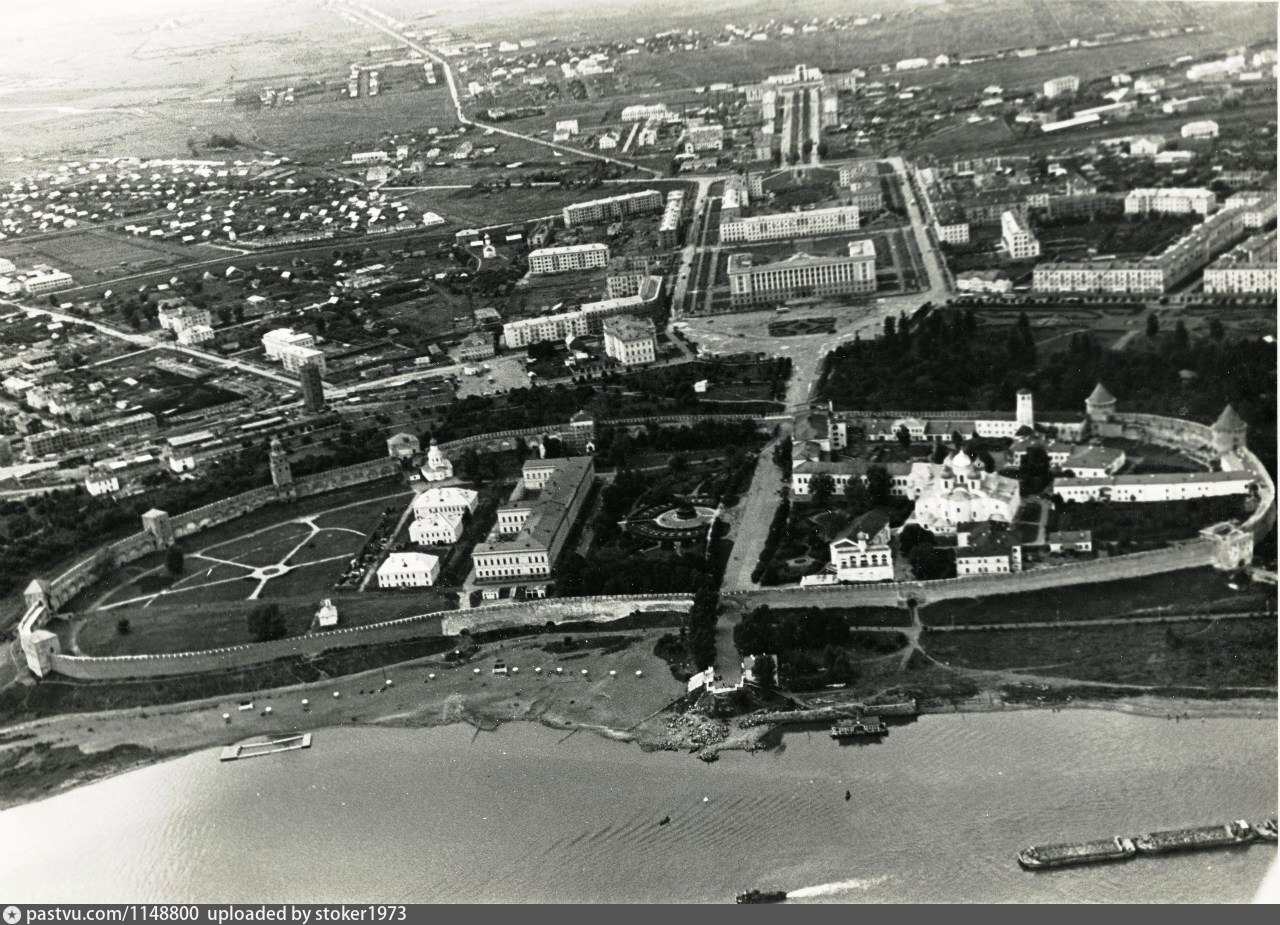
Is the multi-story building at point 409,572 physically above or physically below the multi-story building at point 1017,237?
below

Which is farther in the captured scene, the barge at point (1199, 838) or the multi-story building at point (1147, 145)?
the multi-story building at point (1147, 145)

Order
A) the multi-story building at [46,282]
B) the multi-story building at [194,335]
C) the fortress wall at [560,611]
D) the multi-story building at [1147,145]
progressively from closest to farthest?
the fortress wall at [560,611] → the multi-story building at [1147,145] → the multi-story building at [46,282] → the multi-story building at [194,335]

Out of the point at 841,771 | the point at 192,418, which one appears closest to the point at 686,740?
the point at 841,771

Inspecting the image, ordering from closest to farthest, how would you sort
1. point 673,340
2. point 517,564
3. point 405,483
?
point 517,564, point 405,483, point 673,340

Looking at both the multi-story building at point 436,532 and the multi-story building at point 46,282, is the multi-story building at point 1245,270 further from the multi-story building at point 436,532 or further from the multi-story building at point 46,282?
the multi-story building at point 46,282

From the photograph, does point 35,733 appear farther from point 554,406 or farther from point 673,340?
point 673,340

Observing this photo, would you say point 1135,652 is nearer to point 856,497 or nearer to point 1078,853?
point 1078,853

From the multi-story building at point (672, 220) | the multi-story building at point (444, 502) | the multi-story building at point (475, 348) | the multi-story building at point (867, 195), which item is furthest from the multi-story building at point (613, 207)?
the multi-story building at point (444, 502)
